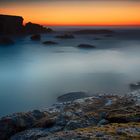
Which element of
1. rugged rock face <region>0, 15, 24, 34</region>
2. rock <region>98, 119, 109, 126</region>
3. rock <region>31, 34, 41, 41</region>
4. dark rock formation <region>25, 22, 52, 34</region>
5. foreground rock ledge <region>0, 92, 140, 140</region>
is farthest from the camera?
dark rock formation <region>25, 22, 52, 34</region>

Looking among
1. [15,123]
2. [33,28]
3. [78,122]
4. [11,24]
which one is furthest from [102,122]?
[33,28]

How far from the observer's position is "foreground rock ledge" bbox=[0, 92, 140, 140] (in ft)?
26.6

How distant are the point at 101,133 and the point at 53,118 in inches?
148

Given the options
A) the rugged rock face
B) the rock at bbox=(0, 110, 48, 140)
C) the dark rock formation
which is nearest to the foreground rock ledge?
the rock at bbox=(0, 110, 48, 140)

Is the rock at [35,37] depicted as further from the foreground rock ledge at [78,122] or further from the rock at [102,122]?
the rock at [102,122]

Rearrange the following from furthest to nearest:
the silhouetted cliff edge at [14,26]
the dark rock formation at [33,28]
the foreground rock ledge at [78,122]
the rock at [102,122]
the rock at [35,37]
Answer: the dark rock formation at [33,28] → the silhouetted cliff edge at [14,26] → the rock at [35,37] → the rock at [102,122] → the foreground rock ledge at [78,122]

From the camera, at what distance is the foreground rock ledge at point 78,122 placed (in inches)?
319

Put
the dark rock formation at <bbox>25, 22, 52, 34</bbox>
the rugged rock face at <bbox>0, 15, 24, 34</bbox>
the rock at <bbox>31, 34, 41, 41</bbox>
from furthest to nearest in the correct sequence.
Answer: the dark rock formation at <bbox>25, 22, 52, 34</bbox> < the rugged rock face at <bbox>0, 15, 24, 34</bbox> < the rock at <bbox>31, 34, 41, 41</bbox>

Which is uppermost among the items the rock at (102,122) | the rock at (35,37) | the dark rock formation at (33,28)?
the rock at (102,122)

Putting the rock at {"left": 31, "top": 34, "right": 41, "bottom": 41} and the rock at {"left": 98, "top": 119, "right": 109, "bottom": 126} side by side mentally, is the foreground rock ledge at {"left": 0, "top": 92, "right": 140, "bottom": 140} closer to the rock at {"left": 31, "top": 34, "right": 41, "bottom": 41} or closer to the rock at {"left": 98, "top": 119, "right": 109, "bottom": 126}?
the rock at {"left": 98, "top": 119, "right": 109, "bottom": 126}

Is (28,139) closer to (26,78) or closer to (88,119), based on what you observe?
(88,119)

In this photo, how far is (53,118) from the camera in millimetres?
11375

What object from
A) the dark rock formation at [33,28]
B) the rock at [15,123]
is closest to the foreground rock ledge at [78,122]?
the rock at [15,123]

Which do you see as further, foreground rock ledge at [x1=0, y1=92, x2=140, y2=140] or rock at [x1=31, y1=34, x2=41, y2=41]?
rock at [x1=31, y1=34, x2=41, y2=41]
